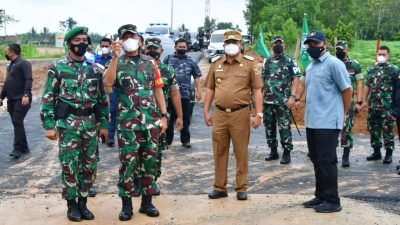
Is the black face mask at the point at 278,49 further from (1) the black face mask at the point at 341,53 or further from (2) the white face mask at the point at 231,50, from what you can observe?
(2) the white face mask at the point at 231,50

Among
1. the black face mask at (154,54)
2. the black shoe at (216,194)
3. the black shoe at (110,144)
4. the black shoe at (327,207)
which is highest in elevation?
the black face mask at (154,54)

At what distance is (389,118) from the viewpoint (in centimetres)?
811

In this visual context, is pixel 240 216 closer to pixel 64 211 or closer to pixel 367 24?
pixel 64 211

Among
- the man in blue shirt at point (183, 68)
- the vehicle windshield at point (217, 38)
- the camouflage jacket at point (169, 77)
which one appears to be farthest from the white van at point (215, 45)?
the camouflage jacket at point (169, 77)

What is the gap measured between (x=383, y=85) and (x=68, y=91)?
16.7 feet

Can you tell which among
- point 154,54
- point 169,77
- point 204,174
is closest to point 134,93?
point 169,77

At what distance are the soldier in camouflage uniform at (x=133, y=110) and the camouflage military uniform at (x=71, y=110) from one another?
222 mm

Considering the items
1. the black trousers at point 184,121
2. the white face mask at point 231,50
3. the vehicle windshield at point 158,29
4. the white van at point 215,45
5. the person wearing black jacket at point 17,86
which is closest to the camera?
the white face mask at point 231,50

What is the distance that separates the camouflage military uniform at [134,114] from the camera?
5.04 m

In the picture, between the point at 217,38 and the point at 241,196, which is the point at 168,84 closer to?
the point at 241,196

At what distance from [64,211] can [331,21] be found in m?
42.6

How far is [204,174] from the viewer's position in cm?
727

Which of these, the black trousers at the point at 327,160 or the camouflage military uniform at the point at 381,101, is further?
the camouflage military uniform at the point at 381,101

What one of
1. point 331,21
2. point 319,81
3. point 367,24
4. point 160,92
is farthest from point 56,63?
point 367,24
